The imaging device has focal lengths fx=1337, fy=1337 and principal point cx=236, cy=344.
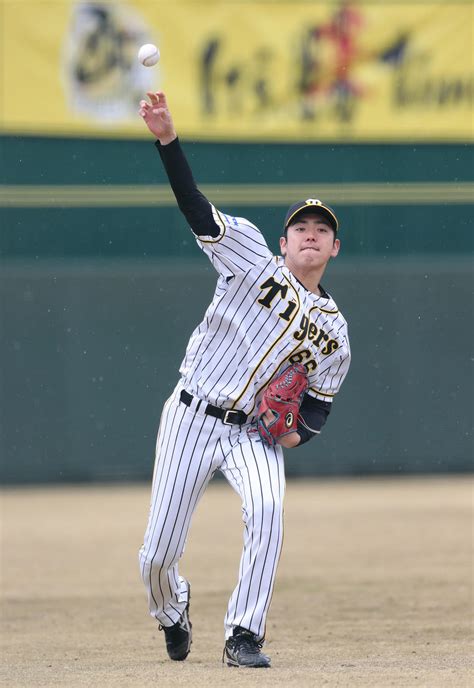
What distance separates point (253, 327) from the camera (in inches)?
171

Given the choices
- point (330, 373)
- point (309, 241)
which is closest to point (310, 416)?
point (330, 373)

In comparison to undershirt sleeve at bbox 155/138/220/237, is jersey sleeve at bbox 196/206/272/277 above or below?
below

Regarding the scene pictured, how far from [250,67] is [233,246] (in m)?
7.16

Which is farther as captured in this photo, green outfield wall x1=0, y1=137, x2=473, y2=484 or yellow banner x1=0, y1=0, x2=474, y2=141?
yellow banner x1=0, y1=0, x2=474, y2=141

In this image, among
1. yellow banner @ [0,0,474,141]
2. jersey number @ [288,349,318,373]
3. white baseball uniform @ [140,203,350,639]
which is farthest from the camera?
yellow banner @ [0,0,474,141]

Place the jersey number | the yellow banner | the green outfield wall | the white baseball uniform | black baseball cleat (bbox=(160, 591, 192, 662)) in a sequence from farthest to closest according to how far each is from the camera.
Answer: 1. the yellow banner
2. the green outfield wall
3. black baseball cleat (bbox=(160, 591, 192, 662))
4. the jersey number
5. the white baseball uniform

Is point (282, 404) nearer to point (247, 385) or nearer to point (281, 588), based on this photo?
point (247, 385)

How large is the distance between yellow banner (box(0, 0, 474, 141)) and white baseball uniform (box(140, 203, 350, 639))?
6823 mm

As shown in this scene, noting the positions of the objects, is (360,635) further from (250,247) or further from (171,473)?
(250,247)

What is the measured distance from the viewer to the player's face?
439cm

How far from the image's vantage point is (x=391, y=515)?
9211 mm

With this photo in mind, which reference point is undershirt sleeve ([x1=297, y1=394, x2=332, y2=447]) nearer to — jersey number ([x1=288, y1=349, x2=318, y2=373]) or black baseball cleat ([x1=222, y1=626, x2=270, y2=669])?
jersey number ([x1=288, y1=349, x2=318, y2=373])

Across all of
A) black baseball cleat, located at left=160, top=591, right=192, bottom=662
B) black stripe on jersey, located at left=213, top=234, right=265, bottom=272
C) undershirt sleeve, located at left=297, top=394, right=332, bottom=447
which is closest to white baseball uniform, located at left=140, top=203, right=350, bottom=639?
black stripe on jersey, located at left=213, top=234, right=265, bottom=272

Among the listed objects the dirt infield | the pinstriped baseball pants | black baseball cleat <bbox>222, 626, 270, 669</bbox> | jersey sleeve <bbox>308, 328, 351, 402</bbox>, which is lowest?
the dirt infield
